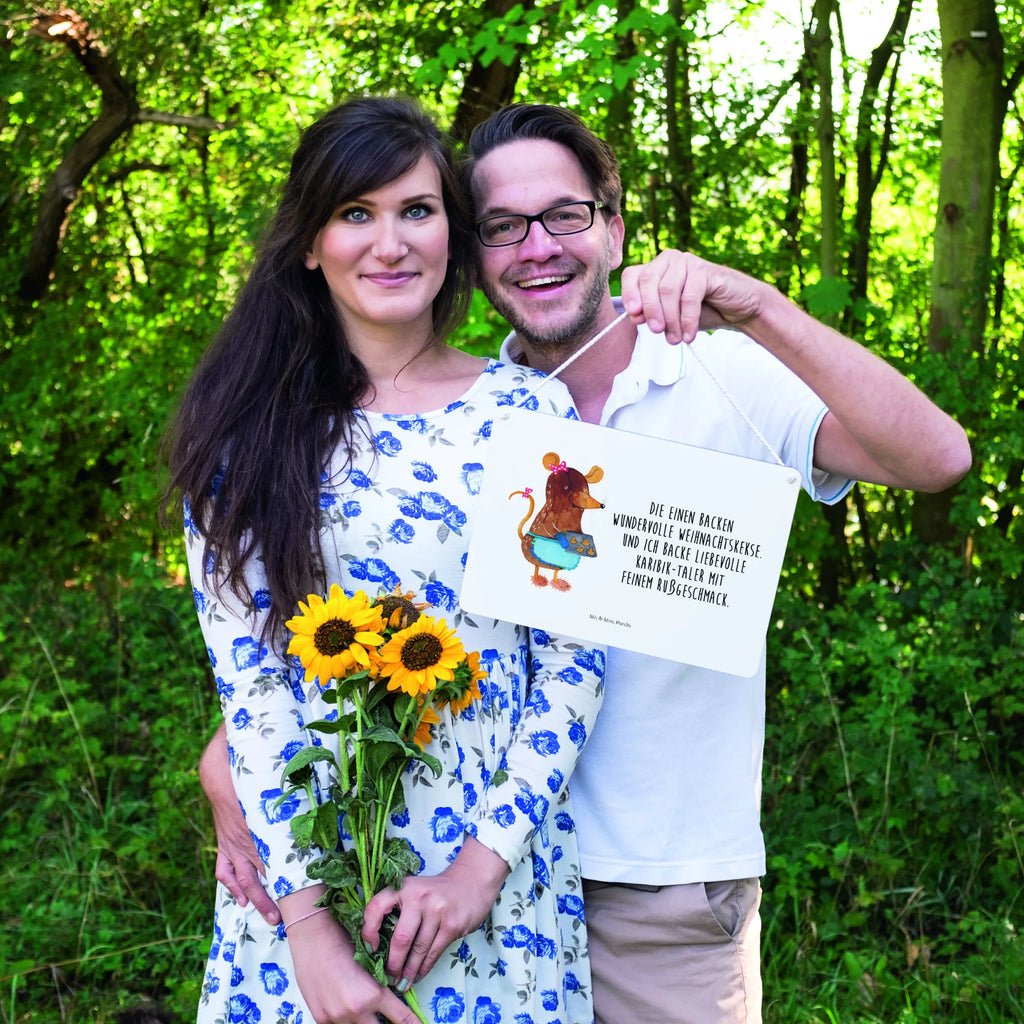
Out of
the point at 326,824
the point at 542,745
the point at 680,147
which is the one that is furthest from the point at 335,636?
the point at 680,147

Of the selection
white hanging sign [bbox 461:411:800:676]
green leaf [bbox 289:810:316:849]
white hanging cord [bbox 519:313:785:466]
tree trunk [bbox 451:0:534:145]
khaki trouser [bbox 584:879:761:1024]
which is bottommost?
khaki trouser [bbox 584:879:761:1024]

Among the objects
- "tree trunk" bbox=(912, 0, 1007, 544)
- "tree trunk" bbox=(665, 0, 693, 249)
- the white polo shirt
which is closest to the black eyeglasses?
the white polo shirt

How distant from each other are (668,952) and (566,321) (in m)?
1.20

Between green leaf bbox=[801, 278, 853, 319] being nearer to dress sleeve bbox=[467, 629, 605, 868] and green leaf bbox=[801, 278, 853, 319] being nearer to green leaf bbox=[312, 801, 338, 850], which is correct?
dress sleeve bbox=[467, 629, 605, 868]

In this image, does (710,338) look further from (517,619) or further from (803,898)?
(803,898)

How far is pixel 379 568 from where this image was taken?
190 cm

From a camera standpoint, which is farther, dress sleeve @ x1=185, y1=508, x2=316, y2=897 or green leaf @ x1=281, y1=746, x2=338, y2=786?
dress sleeve @ x1=185, y1=508, x2=316, y2=897

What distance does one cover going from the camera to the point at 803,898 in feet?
11.3

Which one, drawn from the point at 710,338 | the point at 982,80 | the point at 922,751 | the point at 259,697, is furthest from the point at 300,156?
the point at 982,80

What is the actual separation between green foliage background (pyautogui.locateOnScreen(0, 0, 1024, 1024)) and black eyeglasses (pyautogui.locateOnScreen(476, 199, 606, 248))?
24cm

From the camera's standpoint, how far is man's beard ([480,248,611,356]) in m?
2.22

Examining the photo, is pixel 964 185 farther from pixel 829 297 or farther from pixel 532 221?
pixel 532 221

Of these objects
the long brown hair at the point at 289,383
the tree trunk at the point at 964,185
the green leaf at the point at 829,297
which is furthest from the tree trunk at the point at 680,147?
the long brown hair at the point at 289,383

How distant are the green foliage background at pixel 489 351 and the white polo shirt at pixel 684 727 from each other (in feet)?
2.48
